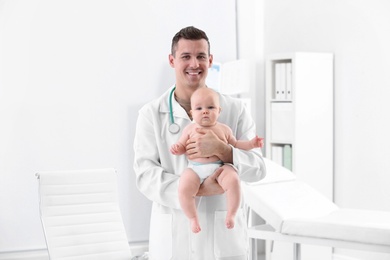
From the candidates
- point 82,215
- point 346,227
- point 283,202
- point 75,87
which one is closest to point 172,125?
point 82,215

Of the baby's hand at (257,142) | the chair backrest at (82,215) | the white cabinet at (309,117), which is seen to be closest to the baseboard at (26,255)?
the chair backrest at (82,215)

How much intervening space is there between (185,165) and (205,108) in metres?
0.21

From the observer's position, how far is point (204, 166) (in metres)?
1.95

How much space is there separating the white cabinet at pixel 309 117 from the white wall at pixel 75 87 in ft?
2.79

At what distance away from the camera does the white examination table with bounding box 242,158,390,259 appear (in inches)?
111

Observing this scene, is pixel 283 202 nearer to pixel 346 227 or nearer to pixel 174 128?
pixel 346 227

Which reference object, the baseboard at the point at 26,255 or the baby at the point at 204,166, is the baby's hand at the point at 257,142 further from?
the baseboard at the point at 26,255

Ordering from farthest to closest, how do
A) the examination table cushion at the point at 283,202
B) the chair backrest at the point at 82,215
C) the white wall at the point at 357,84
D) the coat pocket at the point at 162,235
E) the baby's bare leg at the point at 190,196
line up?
the white wall at the point at 357,84, the examination table cushion at the point at 283,202, the chair backrest at the point at 82,215, the coat pocket at the point at 162,235, the baby's bare leg at the point at 190,196

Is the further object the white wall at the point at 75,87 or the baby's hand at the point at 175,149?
the white wall at the point at 75,87

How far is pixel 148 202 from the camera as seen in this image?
4.67 m

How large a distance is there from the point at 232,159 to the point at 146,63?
9.03 feet

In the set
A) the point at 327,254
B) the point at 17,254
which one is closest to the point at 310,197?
the point at 327,254

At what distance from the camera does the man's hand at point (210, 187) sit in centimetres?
193

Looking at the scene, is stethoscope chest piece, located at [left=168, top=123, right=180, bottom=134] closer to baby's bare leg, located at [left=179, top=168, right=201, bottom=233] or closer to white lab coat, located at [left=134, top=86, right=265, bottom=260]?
white lab coat, located at [left=134, top=86, right=265, bottom=260]
